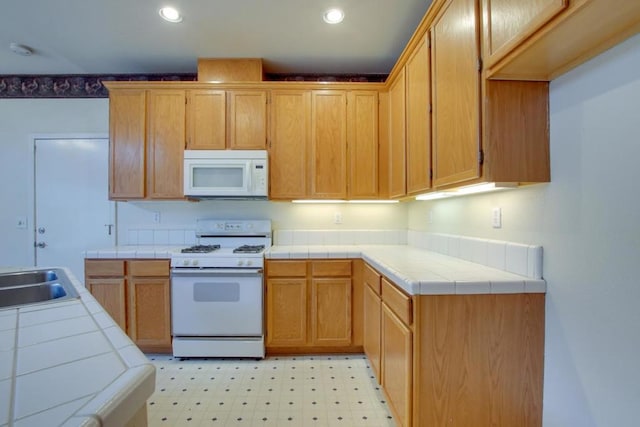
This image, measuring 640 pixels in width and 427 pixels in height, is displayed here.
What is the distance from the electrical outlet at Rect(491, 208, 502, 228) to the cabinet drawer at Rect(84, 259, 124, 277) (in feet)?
9.10

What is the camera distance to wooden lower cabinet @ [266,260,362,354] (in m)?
2.51

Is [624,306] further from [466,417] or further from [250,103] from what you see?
[250,103]

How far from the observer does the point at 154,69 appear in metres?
2.96

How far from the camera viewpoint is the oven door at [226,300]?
245 cm

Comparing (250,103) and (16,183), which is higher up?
(250,103)

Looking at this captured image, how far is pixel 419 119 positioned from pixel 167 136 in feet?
7.05

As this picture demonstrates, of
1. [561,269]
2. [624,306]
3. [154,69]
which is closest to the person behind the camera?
[624,306]

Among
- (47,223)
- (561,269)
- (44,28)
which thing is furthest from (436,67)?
(47,223)

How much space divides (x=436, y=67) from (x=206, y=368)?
2638 millimetres

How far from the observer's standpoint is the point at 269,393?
203cm

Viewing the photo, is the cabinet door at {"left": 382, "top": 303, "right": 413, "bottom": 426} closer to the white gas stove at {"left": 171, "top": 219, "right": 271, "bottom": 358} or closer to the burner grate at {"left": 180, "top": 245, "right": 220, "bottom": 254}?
the white gas stove at {"left": 171, "top": 219, "right": 271, "bottom": 358}

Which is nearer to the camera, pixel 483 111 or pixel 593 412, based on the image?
pixel 593 412

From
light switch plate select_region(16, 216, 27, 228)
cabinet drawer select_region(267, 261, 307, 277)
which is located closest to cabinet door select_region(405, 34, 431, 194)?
cabinet drawer select_region(267, 261, 307, 277)

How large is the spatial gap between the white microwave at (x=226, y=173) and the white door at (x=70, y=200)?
1099 mm
